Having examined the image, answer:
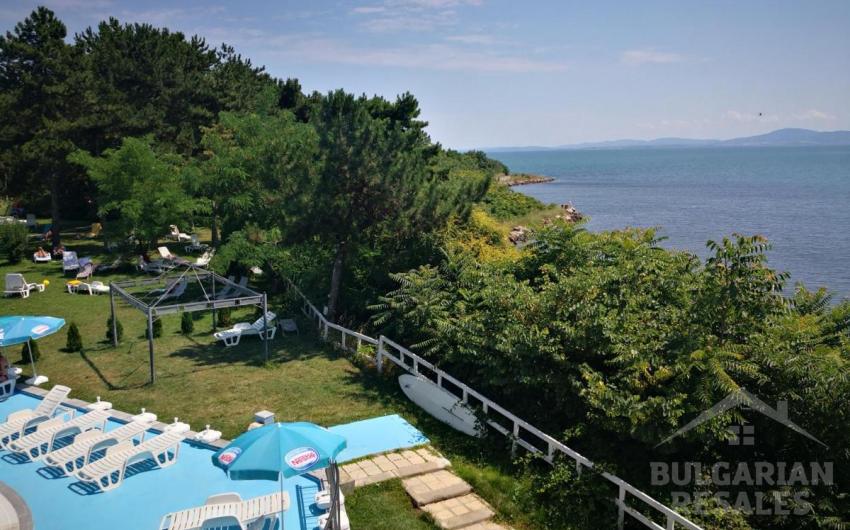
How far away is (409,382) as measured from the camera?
1466cm

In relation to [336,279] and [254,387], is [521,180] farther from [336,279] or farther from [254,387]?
[254,387]

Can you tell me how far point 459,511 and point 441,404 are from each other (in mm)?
3827

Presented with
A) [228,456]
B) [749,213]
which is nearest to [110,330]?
[228,456]

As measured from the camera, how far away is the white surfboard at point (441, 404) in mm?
12805

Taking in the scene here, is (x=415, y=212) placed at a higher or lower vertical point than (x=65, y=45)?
lower

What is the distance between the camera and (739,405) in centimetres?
954

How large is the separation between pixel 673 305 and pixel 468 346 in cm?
431

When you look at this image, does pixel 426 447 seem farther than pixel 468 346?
No

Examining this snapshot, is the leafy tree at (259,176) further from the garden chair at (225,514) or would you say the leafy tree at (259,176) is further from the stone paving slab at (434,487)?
the garden chair at (225,514)

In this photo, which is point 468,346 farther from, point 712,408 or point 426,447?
point 712,408

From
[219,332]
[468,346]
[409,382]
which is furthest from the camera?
[219,332]

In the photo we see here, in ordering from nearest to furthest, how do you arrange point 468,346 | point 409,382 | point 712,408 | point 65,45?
point 712,408 → point 468,346 → point 409,382 → point 65,45

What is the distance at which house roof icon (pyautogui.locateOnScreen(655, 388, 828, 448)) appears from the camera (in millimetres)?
9195

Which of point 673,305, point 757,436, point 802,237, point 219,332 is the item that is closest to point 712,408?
point 757,436
